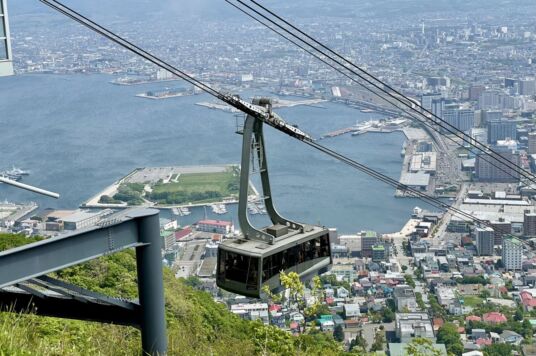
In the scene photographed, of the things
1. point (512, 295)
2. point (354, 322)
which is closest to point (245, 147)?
point (354, 322)

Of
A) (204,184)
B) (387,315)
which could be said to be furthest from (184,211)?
(387,315)

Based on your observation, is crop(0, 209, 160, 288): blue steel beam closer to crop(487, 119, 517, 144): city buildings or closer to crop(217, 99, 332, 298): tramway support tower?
crop(217, 99, 332, 298): tramway support tower

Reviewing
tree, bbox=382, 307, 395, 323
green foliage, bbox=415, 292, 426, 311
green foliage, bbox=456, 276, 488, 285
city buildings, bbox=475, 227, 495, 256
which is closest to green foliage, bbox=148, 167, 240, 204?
city buildings, bbox=475, 227, 495, 256

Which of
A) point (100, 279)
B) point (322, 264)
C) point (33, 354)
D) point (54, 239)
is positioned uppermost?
point (54, 239)

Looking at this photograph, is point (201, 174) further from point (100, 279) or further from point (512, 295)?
point (100, 279)

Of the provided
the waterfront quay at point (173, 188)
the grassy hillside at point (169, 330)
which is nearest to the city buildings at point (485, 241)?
the waterfront quay at point (173, 188)

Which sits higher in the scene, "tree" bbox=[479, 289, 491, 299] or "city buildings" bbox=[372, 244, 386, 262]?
"tree" bbox=[479, 289, 491, 299]

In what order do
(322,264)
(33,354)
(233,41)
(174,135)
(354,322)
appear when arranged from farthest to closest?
(233,41)
(174,135)
(354,322)
(322,264)
(33,354)
